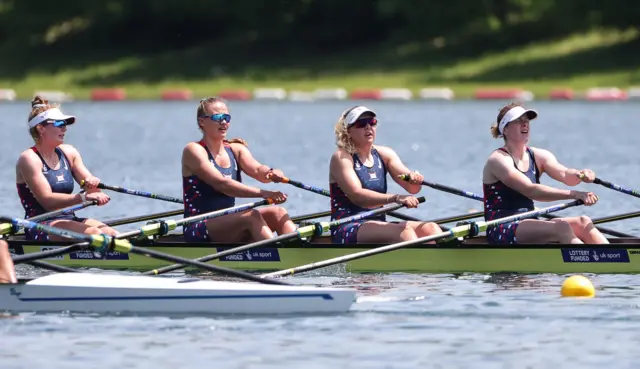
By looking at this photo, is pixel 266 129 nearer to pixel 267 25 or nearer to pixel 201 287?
pixel 267 25

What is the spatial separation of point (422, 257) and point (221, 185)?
1883 mm

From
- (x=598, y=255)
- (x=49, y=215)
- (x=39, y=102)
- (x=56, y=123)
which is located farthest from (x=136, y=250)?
(x=598, y=255)

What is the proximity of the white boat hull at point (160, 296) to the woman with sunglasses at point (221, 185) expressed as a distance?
212cm

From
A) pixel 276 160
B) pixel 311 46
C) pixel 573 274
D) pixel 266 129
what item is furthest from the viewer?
pixel 311 46

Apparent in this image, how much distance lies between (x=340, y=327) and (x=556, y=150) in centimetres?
2196

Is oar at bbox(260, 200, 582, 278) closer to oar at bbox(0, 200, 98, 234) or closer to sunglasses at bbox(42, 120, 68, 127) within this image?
oar at bbox(0, 200, 98, 234)

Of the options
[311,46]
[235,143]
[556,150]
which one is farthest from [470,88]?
[235,143]

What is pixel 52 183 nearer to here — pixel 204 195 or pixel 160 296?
pixel 204 195

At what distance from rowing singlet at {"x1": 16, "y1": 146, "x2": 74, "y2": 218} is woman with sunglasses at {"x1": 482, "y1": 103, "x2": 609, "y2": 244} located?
12.5ft

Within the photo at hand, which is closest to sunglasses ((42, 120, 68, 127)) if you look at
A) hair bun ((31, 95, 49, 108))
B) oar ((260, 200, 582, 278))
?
hair bun ((31, 95, 49, 108))

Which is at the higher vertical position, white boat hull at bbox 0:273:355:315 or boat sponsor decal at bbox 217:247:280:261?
boat sponsor decal at bbox 217:247:280:261

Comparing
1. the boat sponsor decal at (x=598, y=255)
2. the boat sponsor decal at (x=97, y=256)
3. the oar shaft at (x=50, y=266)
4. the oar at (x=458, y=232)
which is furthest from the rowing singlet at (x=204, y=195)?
the boat sponsor decal at (x=598, y=255)

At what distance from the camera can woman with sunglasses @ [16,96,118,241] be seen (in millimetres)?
14258

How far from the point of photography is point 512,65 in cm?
5697
